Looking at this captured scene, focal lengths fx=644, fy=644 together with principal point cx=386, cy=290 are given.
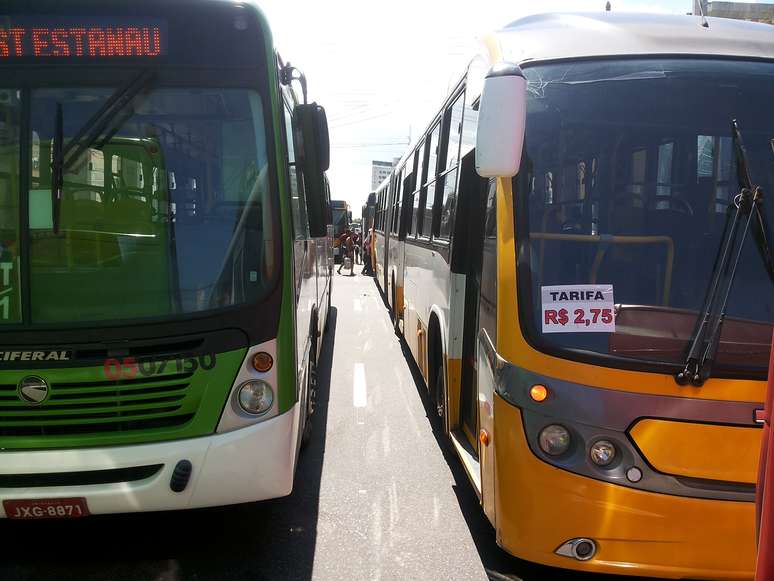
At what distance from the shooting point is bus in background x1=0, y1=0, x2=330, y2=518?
10.9 ft

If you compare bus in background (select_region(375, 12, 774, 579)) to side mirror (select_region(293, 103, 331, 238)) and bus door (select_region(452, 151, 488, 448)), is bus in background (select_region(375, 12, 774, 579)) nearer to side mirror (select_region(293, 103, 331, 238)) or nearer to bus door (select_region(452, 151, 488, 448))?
bus door (select_region(452, 151, 488, 448))

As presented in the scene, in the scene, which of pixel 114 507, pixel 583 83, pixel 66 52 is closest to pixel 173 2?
pixel 66 52

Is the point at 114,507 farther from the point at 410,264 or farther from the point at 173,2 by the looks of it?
the point at 410,264

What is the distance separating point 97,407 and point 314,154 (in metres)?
1.87

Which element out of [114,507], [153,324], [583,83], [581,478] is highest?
[583,83]

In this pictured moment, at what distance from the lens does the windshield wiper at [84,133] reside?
3.39 meters

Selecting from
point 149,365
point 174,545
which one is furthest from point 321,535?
point 149,365

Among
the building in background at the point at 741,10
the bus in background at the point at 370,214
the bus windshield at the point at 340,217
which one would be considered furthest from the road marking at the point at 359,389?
the building in background at the point at 741,10

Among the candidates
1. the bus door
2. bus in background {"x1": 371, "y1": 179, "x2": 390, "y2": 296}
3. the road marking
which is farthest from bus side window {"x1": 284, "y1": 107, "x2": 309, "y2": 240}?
bus in background {"x1": 371, "y1": 179, "x2": 390, "y2": 296}

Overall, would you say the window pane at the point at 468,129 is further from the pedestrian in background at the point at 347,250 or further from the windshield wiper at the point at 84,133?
the pedestrian in background at the point at 347,250

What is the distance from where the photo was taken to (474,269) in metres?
4.31

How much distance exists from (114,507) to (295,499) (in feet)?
4.87

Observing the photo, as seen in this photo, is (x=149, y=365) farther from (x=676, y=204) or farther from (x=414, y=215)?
(x=414, y=215)

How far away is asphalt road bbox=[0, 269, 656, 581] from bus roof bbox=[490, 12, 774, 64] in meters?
2.81
